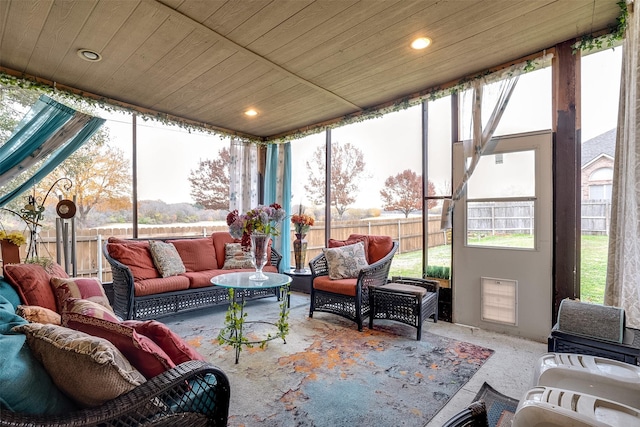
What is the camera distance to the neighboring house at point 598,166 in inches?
113

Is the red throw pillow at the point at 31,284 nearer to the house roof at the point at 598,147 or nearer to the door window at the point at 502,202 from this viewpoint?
the door window at the point at 502,202

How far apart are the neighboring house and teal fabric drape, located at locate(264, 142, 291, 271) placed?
3.87 meters

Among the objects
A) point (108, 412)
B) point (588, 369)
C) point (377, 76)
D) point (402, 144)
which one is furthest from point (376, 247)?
point (108, 412)

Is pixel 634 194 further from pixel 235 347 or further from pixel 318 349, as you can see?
pixel 235 347

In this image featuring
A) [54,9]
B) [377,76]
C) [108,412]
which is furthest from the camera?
[377,76]

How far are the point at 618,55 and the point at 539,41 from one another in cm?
66

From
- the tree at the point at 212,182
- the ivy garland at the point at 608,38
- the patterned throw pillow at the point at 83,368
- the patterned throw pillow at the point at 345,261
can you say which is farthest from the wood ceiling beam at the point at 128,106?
the ivy garland at the point at 608,38

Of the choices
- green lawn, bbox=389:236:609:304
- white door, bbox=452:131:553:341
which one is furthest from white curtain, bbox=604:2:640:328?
white door, bbox=452:131:553:341

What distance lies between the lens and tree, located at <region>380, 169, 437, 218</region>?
13.3ft

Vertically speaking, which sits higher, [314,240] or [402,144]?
[402,144]

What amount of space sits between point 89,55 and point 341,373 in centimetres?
347

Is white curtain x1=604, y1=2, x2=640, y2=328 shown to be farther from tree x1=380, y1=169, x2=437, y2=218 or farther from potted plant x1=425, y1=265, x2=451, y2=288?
tree x1=380, y1=169, x2=437, y2=218

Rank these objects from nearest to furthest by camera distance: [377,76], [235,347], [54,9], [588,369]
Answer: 1. [588,369]
2. [54,9]
3. [235,347]
4. [377,76]

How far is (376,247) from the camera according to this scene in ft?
13.1
